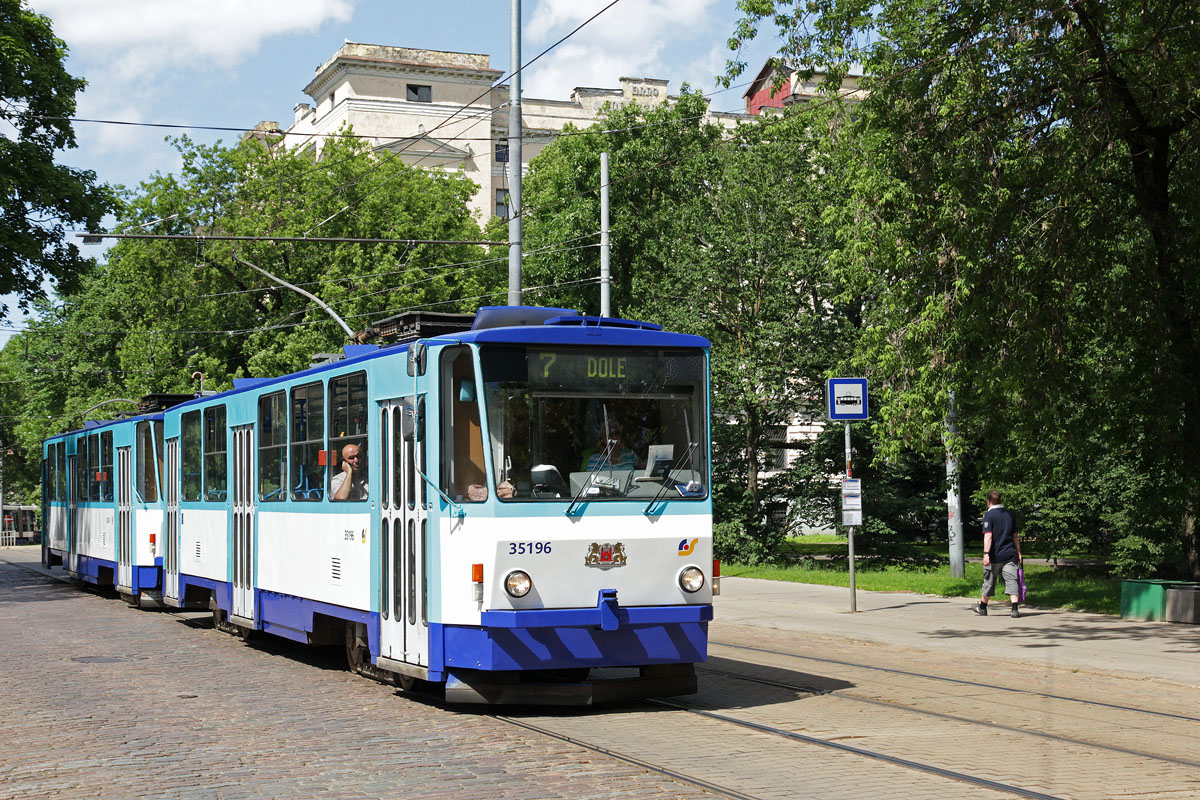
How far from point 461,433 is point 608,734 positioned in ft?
8.22

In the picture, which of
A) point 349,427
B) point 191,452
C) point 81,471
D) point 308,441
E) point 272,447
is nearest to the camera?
point 349,427

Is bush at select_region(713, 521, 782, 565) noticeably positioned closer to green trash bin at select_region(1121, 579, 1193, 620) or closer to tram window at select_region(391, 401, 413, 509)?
green trash bin at select_region(1121, 579, 1193, 620)

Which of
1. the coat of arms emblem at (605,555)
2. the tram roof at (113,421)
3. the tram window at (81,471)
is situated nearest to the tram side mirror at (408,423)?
the coat of arms emblem at (605,555)

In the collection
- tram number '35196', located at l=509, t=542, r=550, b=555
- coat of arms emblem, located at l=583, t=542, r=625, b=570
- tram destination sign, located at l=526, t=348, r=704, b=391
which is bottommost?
coat of arms emblem, located at l=583, t=542, r=625, b=570

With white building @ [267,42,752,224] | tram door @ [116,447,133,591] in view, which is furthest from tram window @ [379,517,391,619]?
white building @ [267,42,752,224]

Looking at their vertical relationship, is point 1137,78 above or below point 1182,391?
above

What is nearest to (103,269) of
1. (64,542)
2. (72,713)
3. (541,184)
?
(541,184)

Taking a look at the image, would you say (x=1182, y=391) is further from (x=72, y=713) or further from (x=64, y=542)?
(x=64, y=542)

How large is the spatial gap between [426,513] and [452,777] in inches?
125

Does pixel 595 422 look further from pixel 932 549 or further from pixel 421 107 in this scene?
pixel 421 107

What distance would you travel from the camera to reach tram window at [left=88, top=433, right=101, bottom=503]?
27.2 m

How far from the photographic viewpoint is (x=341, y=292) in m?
46.3

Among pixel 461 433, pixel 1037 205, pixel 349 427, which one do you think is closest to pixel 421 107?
pixel 1037 205

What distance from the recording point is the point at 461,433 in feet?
35.0
